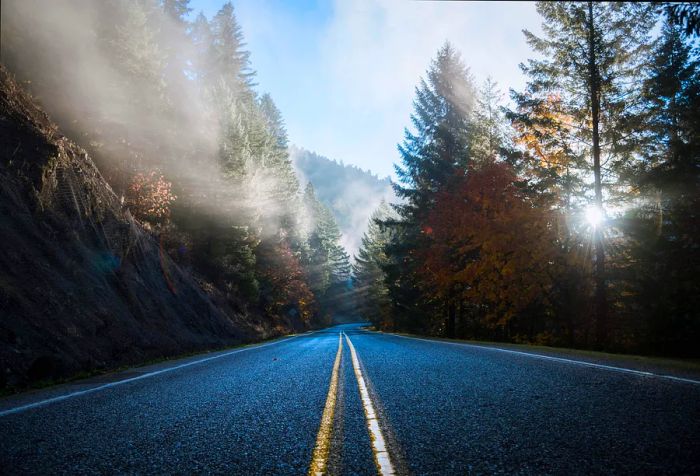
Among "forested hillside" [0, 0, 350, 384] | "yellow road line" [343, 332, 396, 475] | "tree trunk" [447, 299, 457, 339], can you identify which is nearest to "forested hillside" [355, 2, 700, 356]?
"tree trunk" [447, 299, 457, 339]

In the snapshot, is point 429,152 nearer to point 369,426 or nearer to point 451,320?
point 451,320

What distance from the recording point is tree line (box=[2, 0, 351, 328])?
54.7ft

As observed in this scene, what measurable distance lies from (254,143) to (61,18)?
20.0 m

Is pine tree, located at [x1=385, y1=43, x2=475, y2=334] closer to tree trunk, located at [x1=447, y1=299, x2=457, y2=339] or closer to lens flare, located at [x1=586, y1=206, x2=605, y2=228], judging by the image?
tree trunk, located at [x1=447, y1=299, x2=457, y2=339]

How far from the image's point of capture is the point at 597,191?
1550 cm

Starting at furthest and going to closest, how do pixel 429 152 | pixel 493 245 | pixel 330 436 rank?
pixel 429 152
pixel 493 245
pixel 330 436

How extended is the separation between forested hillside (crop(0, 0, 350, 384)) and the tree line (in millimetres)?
78

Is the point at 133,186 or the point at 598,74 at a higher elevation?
the point at 598,74

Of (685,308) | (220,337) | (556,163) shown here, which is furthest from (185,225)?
(685,308)

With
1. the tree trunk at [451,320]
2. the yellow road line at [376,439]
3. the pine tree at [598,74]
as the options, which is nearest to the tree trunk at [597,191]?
the pine tree at [598,74]

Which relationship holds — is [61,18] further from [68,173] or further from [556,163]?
[556,163]

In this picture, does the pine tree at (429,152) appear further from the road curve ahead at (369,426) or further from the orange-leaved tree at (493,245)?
the road curve ahead at (369,426)

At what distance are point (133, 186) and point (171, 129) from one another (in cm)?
557

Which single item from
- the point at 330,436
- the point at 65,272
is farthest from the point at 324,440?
the point at 65,272
